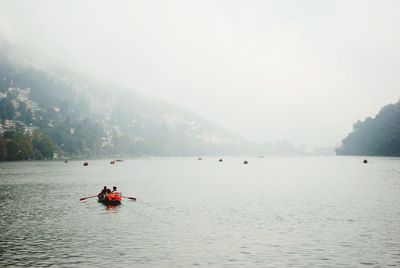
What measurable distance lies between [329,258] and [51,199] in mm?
66950

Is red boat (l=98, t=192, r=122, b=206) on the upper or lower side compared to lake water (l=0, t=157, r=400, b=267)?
upper

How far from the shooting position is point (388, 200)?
8431 centimetres

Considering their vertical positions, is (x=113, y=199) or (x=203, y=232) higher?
(x=113, y=199)

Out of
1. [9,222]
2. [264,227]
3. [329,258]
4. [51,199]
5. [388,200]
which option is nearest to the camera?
[329,258]

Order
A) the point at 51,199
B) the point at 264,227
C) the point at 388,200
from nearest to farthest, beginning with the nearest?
the point at 264,227 → the point at 388,200 → the point at 51,199

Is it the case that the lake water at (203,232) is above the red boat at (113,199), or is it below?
below

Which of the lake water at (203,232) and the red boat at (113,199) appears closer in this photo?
the lake water at (203,232)

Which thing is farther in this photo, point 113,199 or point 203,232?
point 113,199

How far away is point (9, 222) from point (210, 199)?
42.6 metres

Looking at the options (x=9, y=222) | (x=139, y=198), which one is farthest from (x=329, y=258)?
(x=139, y=198)

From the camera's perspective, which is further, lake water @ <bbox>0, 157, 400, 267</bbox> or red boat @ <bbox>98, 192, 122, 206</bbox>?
red boat @ <bbox>98, 192, 122, 206</bbox>

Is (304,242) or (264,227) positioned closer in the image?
(304,242)

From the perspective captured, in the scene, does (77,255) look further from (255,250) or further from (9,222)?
(9,222)

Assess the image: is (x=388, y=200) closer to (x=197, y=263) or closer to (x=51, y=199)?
(x=197, y=263)
